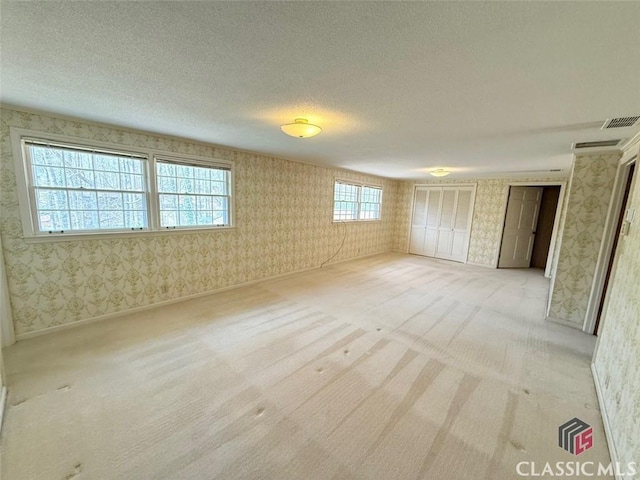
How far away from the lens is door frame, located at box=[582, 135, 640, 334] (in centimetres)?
283

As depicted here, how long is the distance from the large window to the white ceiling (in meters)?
3.43

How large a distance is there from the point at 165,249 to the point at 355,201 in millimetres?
4561

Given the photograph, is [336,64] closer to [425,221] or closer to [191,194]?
[191,194]

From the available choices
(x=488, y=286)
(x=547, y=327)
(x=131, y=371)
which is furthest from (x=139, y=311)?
(x=488, y=286)

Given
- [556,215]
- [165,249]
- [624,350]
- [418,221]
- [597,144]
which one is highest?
[597,144]

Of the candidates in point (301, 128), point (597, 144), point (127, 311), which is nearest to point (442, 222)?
point (597, 144)

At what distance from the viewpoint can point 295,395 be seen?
1.94 meters

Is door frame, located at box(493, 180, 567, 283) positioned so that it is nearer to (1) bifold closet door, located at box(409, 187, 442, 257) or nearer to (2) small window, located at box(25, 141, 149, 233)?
(1) bifold closet door, located at box(409, 187, 442, 257)

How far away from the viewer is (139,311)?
10.7 ft

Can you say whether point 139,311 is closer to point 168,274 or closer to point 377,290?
point 168,274

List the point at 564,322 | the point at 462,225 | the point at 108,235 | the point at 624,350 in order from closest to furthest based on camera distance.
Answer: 1. the point at 624,350
2. the point at 108,235
3. the point at 564,322
4. the point at 462,225

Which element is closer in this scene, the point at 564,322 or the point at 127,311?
the point at 127,311

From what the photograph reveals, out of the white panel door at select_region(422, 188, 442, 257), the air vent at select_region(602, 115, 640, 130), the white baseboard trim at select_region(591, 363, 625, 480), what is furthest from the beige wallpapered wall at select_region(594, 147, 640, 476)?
the white panel door at select_region(422, 188, 442, 257)

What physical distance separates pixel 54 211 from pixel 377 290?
4.39 m
